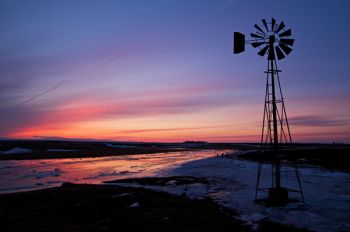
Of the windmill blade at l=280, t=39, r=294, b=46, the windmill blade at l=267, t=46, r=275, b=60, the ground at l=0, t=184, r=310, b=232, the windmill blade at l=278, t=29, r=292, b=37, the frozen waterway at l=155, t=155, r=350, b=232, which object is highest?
the windmill blade at l=278, t=29, r=292, b=37

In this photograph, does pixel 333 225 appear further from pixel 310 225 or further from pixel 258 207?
pixel 258 207

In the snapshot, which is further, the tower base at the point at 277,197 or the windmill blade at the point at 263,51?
the windmill blade at the point at 263,51

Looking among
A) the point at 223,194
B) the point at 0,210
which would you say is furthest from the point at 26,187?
the point at 223,194

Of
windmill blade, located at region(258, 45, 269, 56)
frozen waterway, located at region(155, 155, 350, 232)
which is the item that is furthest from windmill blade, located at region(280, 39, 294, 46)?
frozen waterway, located at region(155, 155, 350, 232)

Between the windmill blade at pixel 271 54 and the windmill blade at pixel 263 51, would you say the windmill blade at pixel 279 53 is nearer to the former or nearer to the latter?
the windmill blade at pixel 271 54

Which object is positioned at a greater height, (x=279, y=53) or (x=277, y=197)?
(x=279, y=53)

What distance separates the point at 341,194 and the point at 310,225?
758 centimetres

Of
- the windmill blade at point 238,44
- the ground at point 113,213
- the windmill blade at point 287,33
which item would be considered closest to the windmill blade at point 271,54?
the windmill blade at point 287,33

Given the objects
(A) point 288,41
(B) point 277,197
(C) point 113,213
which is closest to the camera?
(C) point 113,213

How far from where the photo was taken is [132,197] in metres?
18.3

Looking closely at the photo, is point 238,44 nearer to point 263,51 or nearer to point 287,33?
point 263,51

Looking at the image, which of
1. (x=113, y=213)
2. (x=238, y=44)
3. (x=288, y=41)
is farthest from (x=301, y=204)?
(x=113, y=213)

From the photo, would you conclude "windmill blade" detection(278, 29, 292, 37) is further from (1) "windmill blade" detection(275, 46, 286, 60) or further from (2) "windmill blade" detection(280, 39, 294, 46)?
(1) "windmill blade" detection(275, 46, 286, 60)

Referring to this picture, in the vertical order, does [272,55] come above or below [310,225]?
above
